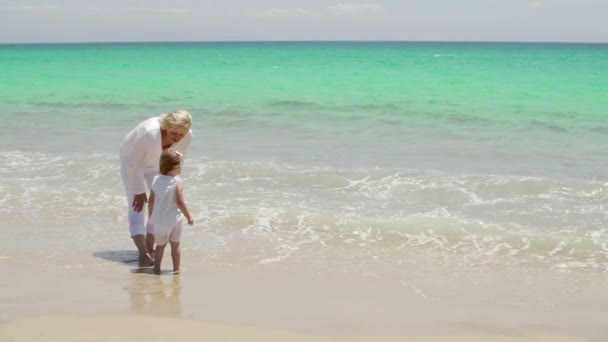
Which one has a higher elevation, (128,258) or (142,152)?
(142,152)

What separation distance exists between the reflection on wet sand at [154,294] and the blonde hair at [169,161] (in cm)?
76

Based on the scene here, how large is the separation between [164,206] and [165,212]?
0.05 metres

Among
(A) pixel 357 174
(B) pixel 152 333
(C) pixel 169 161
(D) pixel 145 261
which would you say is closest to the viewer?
(B) pixel 152 333

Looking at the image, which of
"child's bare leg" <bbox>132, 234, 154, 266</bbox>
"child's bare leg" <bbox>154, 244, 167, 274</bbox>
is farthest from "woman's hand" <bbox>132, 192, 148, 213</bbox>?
"child's bare leg" <bbox>154, 244, 167, 274</bbox>

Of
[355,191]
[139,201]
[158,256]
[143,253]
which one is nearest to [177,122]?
[139,201]

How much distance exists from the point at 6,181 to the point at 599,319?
7.12 m

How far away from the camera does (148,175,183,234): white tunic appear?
581 cm

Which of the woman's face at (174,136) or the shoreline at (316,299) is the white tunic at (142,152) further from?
the shoreline at (316,299)

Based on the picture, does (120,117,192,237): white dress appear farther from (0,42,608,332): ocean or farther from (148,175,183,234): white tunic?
(0,42,608,332): ocean

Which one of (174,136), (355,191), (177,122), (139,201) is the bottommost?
(355,191)

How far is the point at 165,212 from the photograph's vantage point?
5.89 m

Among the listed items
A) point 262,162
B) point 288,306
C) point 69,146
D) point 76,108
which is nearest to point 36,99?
point 76,108

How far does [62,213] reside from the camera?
8.04 m

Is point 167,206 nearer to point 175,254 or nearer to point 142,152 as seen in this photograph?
point 175,254
